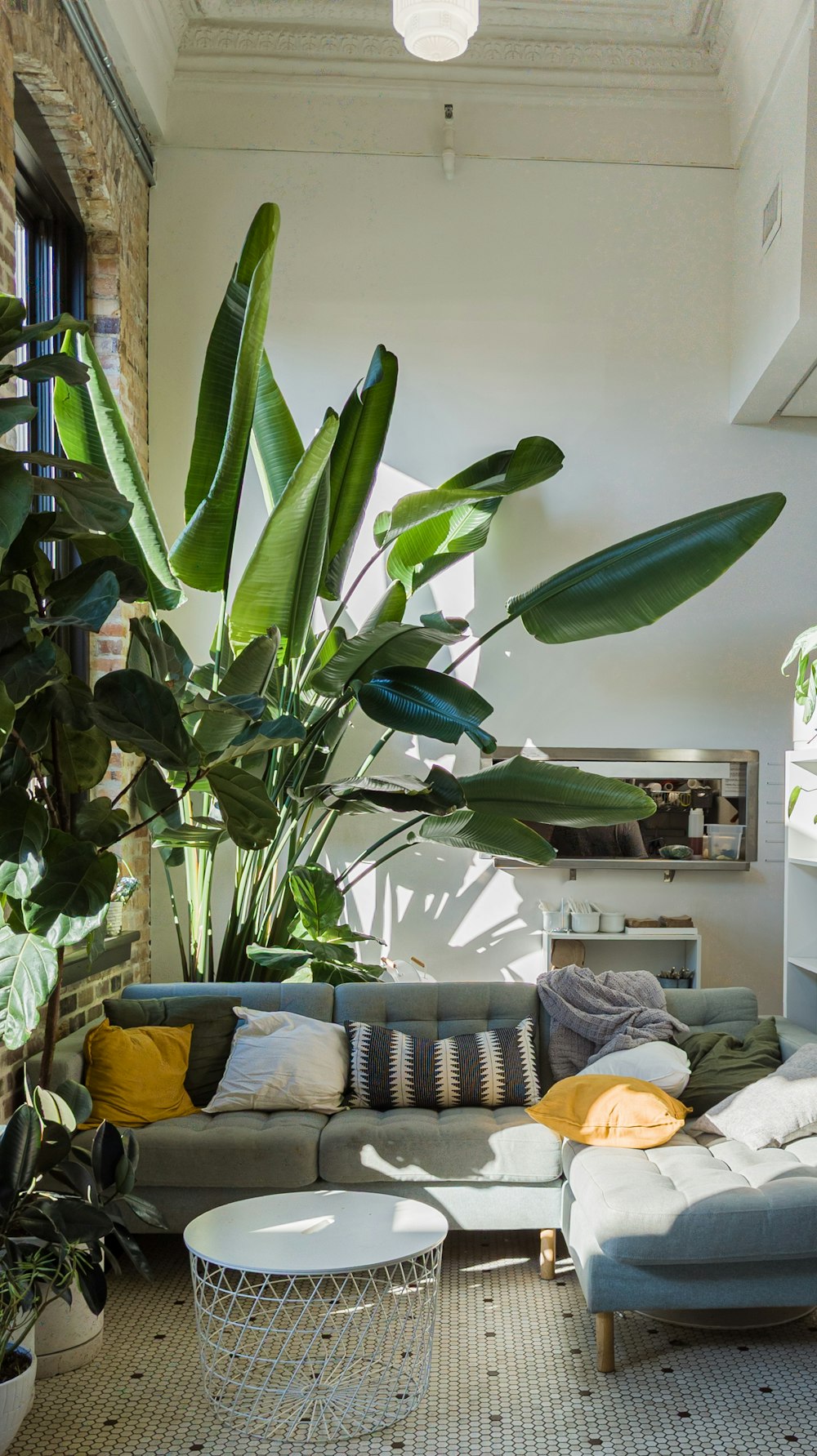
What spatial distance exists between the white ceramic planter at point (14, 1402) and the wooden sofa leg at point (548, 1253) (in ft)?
4.93

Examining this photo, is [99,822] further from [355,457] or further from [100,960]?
[355,457]

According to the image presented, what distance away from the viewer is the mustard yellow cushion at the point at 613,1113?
3291 mm

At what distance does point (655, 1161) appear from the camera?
3.18 m

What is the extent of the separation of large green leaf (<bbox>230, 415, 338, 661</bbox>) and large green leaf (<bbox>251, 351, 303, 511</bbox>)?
633 mm

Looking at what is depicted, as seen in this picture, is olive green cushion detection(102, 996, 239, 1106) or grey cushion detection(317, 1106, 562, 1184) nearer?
grey cushion detection(317, 1106, 562, 1184)

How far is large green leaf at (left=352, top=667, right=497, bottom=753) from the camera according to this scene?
3.75 meters

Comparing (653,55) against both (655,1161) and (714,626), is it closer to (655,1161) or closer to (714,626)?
(714,626)

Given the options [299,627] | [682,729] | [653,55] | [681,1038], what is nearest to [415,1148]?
[681,1038]

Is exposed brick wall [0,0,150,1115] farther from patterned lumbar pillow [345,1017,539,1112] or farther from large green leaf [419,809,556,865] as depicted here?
large green leaf [419,809,556,865]

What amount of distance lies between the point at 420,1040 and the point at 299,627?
1.43m

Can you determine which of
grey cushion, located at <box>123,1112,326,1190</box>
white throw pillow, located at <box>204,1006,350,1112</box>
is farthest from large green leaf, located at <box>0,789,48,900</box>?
white throw pillow, located at <box>204,1006,350,1112</box>

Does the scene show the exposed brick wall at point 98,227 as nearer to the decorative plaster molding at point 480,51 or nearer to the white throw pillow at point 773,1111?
the decorative plaster molding at point 480,51

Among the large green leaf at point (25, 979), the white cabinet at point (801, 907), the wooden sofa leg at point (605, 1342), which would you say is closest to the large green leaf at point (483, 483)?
the white cabinet at point (801, 907)

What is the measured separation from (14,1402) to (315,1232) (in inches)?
27.0
